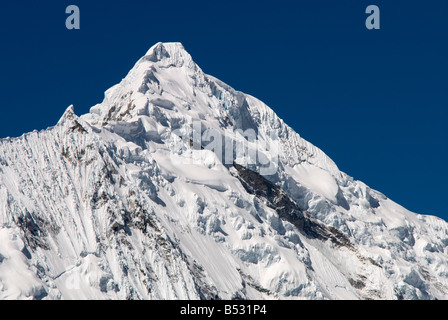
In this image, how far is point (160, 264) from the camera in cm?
19925
